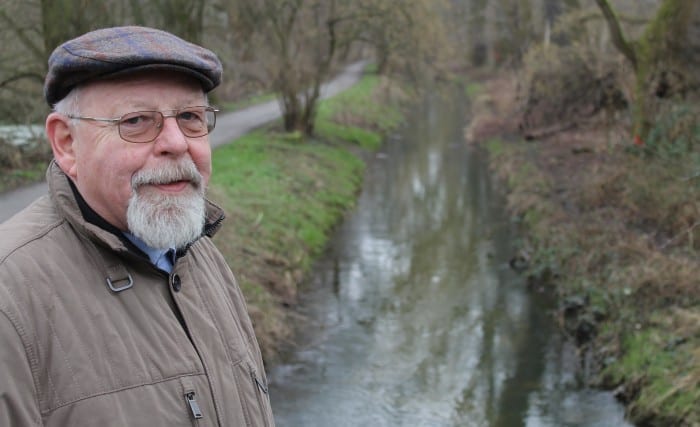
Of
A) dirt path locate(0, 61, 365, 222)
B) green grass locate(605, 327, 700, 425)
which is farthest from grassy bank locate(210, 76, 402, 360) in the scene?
green grass locate(605, 327, 700, 425)

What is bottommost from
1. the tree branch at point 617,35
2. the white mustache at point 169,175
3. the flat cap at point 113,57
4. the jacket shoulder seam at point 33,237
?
the jacket shoulder seam at point 33,237

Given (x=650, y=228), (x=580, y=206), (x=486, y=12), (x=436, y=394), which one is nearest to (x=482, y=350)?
(x=436, y=394)

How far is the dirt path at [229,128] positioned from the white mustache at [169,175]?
28.2 feet

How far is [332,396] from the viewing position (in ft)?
26.7

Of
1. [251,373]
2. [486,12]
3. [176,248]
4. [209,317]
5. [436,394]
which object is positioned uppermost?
[486,12]

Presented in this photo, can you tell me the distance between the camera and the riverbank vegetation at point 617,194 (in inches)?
323

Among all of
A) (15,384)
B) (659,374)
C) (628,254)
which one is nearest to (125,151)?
(15,384)

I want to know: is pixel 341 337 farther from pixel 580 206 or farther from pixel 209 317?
pixel 209 317

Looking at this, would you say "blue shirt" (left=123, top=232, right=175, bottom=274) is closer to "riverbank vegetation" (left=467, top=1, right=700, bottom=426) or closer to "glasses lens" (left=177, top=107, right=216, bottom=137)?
"glasses lens" (left=177, top=107, right=216, bottom=137)

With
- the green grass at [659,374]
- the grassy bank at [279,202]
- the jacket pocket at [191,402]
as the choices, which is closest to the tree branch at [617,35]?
the grassy bank at [279,202]

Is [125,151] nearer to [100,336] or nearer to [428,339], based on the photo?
[100,336]

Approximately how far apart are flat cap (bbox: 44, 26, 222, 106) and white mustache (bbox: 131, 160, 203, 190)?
0.24 m

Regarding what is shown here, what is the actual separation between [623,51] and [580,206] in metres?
3.41

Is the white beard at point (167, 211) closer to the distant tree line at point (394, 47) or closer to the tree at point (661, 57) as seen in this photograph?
the distant tree line at point (394, 47)
